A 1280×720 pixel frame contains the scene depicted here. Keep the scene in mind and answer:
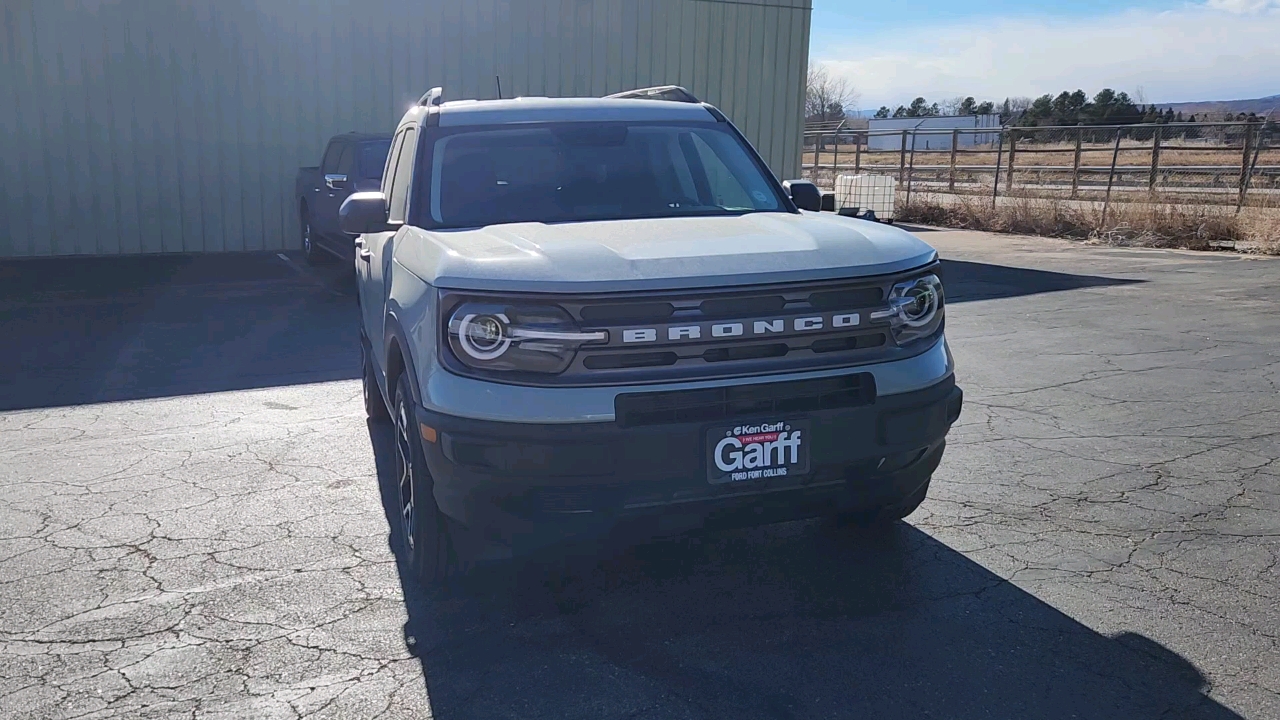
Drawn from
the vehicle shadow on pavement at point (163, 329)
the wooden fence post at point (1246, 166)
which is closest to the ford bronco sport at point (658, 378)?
the vehicle shadow on pavement at point (163, 329)

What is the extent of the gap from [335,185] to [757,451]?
30.4 feet

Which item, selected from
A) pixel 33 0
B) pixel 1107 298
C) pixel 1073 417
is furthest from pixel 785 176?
pixel 1073 417

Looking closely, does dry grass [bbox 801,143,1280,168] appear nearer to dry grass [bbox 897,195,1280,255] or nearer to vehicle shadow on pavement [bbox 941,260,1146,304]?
dry grass [bbox 897,195,1280,255]

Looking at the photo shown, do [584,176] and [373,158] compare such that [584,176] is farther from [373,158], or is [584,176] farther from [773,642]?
[373,158]

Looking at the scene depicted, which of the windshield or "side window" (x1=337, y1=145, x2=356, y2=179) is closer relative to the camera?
the windshield

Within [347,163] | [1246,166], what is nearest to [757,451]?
[347,163]

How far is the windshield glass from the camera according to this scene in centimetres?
1199

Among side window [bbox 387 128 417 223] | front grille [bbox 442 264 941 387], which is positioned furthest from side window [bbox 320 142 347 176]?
front grille [bbox 442 264 941 387]

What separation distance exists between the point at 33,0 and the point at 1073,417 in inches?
541

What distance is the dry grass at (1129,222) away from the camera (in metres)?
16.5

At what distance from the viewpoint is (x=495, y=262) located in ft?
12.0

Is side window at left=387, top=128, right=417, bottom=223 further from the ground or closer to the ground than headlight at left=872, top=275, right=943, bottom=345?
further from the ground

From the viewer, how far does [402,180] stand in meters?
5.31

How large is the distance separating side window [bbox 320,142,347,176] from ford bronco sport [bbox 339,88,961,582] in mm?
9657
